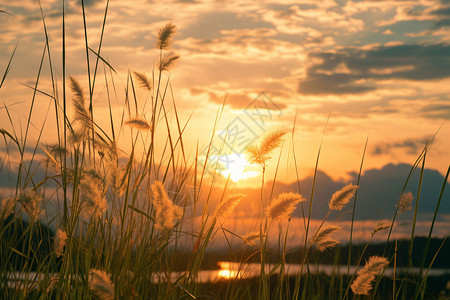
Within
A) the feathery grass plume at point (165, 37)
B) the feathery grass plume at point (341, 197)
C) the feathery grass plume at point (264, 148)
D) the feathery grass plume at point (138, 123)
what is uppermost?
the feathery grass plume at point (165, 37)

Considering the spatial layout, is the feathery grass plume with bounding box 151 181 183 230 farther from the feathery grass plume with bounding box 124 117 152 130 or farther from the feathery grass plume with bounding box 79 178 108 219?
the feathery grass plume with bounding box 124 117 152 130

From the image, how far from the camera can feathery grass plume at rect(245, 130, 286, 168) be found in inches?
74.5

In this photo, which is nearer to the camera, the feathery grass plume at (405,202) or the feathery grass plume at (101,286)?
the feathery grass plume at (101,286)

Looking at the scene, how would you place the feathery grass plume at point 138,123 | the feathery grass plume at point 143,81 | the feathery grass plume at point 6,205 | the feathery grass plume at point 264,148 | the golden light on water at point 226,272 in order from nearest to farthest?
the feathery grass plume at point 264,148, the feathery grass plume at point 138,123, the golden light on water at point 226,272, the feathery grass plume at point 6,205, the feathery grass plume at point 143,81

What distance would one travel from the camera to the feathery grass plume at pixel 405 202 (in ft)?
7.81

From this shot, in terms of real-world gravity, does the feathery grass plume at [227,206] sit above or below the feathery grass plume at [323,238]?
above

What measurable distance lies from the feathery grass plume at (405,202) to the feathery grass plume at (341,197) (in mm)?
681

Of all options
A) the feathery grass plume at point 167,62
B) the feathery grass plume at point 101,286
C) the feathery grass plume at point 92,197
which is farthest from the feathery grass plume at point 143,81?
the feathery grass plume at point 101,286

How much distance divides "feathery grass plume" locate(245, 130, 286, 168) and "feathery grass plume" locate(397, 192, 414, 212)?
92 centimetres

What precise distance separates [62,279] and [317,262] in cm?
137

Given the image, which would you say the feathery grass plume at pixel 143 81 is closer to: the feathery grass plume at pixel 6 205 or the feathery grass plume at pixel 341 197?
the feathery grass plume at pixel 6 205

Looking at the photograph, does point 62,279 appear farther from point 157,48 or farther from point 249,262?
point 157,48

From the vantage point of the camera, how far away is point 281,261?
197 cm

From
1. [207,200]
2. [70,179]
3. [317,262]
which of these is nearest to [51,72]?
[70,179]
